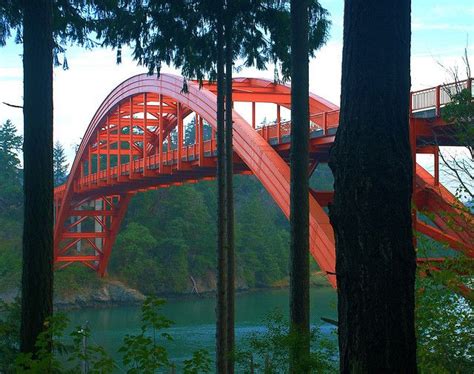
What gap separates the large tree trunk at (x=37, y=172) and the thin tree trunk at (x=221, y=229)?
5.03 meters

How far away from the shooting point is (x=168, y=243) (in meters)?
61.6

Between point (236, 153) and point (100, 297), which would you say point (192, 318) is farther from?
point (236, 153)

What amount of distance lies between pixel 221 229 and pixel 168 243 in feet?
163

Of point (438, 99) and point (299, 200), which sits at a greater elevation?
point (438, 99)

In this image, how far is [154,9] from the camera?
12.8 meters

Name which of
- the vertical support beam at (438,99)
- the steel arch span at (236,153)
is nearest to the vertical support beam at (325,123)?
the steel arch span at (236,153)

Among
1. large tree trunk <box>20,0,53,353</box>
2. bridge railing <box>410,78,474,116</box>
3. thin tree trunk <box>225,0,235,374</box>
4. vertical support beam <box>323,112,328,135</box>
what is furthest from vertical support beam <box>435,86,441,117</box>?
large tree trunk <box>20,0,53,353</box>

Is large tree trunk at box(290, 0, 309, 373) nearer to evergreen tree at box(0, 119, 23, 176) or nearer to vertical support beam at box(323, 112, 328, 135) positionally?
vertical support beam at box(323, 112, 328, 135)

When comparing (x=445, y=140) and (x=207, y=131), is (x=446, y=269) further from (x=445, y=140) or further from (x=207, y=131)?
(x=207, y=131)

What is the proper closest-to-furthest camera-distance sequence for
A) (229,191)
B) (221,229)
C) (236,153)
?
(221,229) → (229,191) → (236,153)

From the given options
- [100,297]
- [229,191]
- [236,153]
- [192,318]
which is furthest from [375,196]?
[100,297]

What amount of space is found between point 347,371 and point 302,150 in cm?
595

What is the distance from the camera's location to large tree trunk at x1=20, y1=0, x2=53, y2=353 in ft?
23.2

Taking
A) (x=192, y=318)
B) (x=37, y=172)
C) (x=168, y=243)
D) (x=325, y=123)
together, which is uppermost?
(x=325, y=123)
